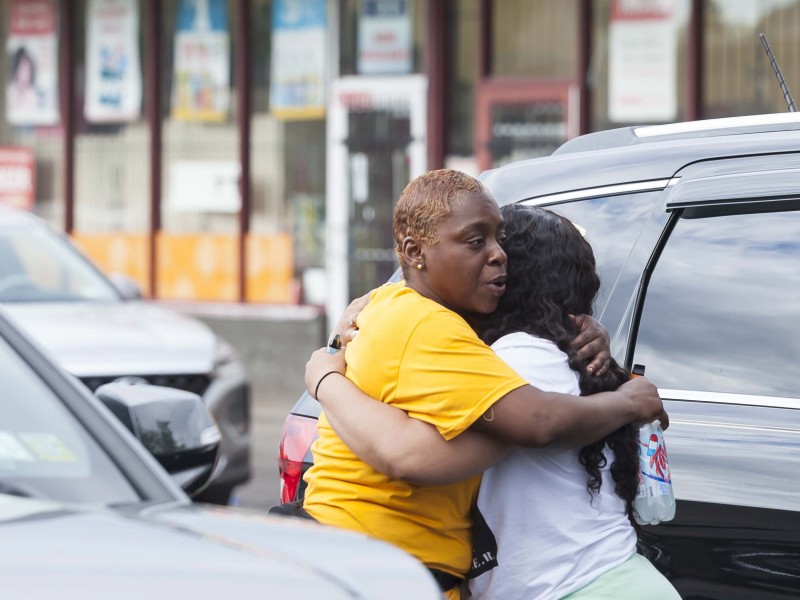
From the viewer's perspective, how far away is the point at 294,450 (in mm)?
3498

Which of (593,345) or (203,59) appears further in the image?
(203,59)

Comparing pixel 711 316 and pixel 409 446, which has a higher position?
pixel 711 316

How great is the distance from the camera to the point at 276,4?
1273cm

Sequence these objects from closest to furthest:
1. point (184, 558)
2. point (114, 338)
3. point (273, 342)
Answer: point (184, 558), point (114, 338), point (273, 342)

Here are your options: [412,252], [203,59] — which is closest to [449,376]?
[412,252]

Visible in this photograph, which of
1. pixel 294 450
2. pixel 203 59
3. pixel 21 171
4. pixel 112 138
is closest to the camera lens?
pixel 294 450

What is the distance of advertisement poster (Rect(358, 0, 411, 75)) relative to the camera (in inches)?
481

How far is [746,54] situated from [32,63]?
6.85 metres

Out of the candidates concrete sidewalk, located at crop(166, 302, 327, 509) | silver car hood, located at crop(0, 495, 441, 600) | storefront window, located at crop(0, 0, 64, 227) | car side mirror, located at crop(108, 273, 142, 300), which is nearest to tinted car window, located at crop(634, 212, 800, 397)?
silver car hood, located at crop(0, 495, 441, 600)

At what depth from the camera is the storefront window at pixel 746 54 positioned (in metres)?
10.8

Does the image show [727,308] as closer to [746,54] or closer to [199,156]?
[746,54]

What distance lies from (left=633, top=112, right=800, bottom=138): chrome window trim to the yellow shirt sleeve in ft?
3.61

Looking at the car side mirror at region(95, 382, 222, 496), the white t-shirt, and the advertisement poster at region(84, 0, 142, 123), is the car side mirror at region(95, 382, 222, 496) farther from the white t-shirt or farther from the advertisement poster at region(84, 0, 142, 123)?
the advertisement poster at region(84, 0, 142, 123)

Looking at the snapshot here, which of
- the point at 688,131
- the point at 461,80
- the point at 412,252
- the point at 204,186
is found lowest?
the point at 204,186
